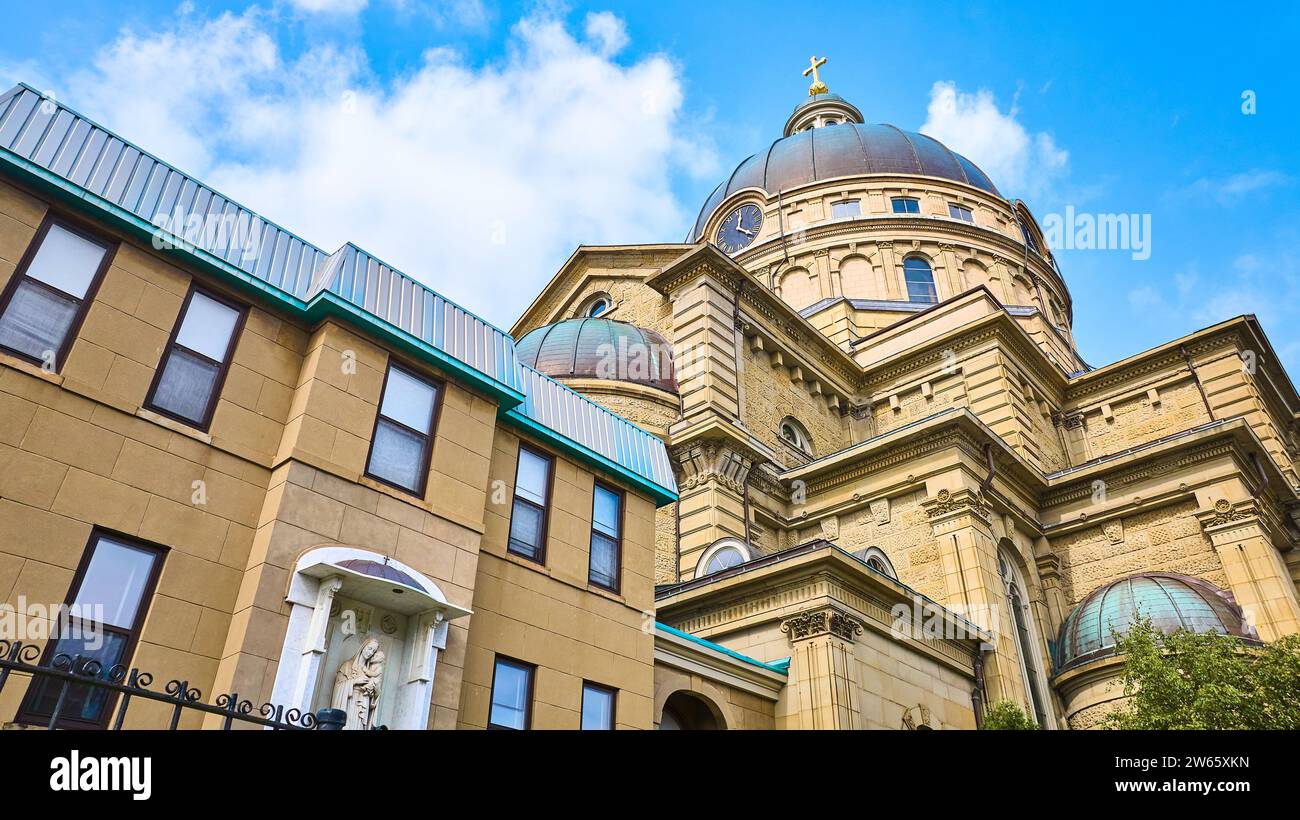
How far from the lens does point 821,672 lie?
16.7 m

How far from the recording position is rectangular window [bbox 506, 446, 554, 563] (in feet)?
39.7

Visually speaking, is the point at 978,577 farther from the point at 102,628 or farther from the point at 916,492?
the point at 102,628

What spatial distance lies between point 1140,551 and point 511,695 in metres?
23.5

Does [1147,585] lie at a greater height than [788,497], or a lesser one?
lesser

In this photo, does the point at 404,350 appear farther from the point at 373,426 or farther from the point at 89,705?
the point at 89,705

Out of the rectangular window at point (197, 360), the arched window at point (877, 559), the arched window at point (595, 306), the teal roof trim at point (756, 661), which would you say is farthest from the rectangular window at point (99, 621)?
the arched window at point (595, 306)

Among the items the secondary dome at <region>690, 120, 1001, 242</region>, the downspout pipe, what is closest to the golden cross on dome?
the secondary dome at <region>690, 120, 1001, 242</region>

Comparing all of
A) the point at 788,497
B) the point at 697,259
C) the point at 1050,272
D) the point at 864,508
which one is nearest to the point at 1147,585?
the point at 864,508

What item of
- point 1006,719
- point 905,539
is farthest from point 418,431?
point 905,539

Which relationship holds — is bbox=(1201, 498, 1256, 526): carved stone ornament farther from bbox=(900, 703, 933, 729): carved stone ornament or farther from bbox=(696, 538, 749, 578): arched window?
bbox=(696, 538, 749, 578): arched window

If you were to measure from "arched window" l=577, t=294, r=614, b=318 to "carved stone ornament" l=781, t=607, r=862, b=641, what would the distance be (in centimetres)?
1940

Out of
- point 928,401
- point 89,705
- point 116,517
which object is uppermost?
point 928,401
